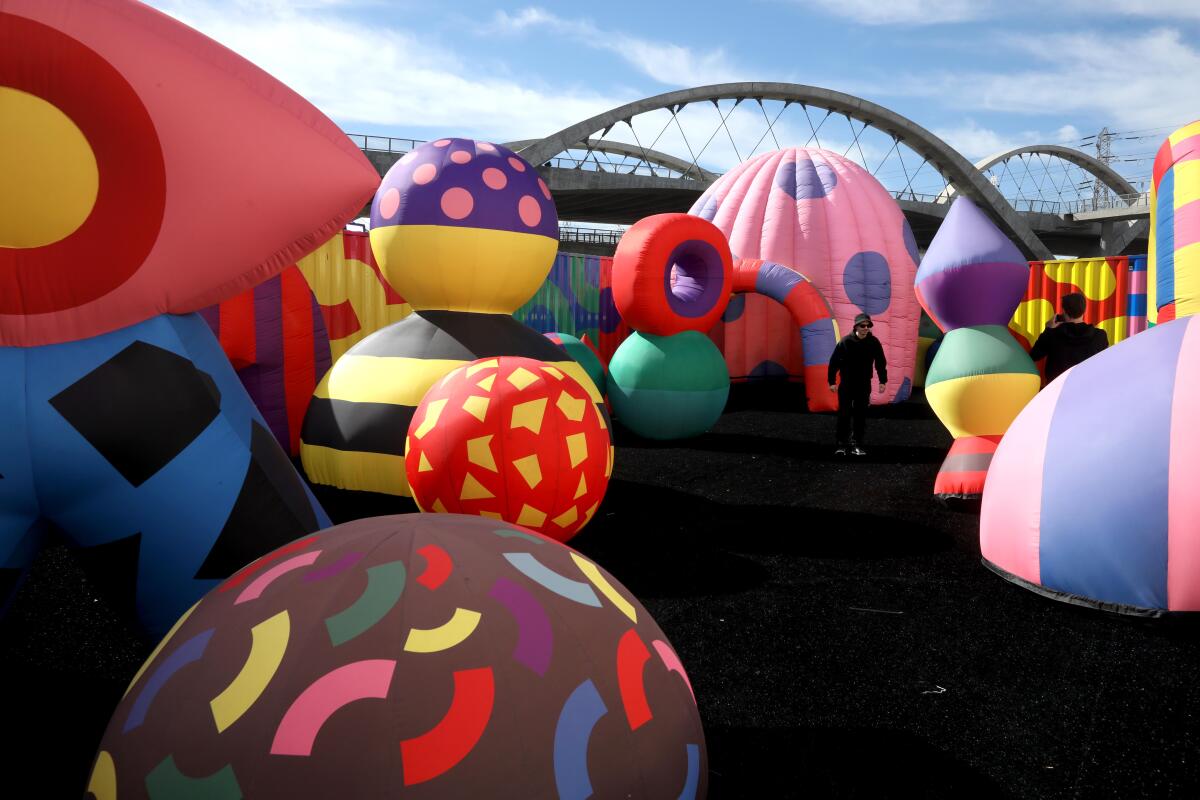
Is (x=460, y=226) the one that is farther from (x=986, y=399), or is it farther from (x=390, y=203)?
(x=986, y=399)

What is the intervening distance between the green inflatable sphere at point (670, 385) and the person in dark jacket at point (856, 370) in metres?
1.16

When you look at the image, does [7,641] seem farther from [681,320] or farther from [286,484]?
[681,320]

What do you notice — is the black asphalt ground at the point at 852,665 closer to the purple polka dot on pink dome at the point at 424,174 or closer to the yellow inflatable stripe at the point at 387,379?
the yellow inflatable stripe at the point at 387,379

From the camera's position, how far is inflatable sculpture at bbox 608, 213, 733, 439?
7762 millimetres

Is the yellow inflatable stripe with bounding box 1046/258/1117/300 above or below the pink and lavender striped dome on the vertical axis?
above

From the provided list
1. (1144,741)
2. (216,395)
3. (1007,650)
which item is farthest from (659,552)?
(216,395)

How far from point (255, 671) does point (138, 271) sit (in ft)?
4.30

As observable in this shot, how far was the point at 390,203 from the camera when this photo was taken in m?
5.39

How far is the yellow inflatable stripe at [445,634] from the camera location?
1230mm

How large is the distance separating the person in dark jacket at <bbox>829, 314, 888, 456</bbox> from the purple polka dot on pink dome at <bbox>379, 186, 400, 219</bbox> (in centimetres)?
392

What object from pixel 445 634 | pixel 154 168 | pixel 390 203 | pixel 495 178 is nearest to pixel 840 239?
pixel 495 178

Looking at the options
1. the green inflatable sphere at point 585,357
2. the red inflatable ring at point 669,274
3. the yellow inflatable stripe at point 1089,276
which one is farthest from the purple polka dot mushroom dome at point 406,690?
the yellow inflatable stripe at point 1089,276

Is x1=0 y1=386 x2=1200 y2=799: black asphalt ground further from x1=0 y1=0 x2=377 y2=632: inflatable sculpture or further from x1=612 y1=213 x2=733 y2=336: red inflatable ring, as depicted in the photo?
x1=612 y1=213 x2=733 y2=336: red inflatable ring

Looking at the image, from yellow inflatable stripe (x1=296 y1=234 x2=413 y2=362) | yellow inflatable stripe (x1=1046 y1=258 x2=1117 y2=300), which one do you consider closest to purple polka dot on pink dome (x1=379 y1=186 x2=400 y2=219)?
yellow inflatable stripe (x1=296 y1=234 x2=413 y2=362)
